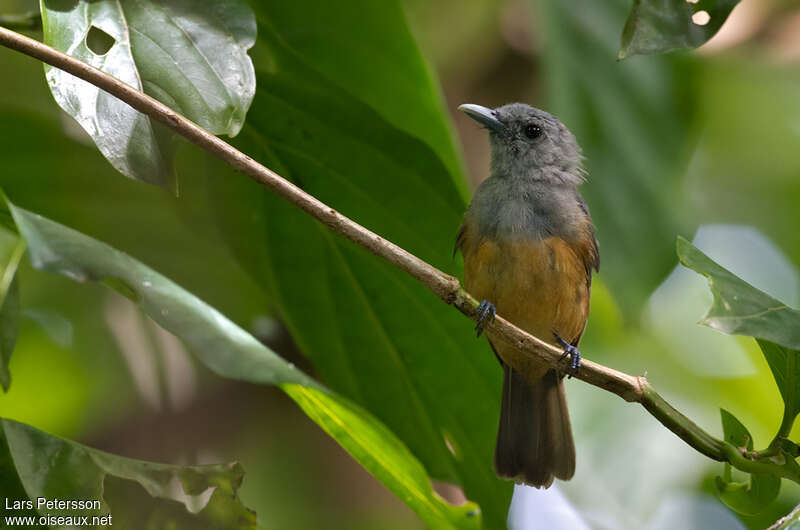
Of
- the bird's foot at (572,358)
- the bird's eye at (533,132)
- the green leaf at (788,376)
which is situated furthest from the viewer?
the bird's eye at (533,132)

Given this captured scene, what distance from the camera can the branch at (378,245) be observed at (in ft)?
5.63

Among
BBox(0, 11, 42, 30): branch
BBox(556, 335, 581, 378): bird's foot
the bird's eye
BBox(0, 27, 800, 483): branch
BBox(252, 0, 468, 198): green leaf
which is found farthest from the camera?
the bird's eye

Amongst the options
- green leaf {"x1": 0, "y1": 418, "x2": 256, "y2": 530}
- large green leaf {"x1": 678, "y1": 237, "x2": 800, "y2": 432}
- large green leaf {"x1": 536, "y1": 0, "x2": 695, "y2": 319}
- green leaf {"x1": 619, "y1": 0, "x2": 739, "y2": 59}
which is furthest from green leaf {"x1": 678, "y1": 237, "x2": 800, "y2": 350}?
large green leaf {"x1": 536, "y1": 0, "x2": 695, "y2": 319}

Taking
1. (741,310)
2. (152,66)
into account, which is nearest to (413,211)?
(152,66)

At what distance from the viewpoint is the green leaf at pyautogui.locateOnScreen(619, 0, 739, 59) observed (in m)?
2.02

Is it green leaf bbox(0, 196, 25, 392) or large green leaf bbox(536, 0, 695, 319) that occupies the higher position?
large green leaf bbox(536, 0, 695, 319)

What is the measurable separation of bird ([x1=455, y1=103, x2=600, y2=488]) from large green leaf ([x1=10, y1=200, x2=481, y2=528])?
0.67 metres

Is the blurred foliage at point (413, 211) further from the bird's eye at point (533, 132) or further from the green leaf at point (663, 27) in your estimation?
the green leaf at point (663, 27)

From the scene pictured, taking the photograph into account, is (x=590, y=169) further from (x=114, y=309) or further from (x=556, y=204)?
(x=114, y=309)

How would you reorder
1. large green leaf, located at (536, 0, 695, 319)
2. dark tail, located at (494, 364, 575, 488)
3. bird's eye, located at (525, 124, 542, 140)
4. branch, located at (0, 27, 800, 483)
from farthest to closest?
bird's eye, located at (525, 124, 542, 140)
large green leaf, located at (536, 0, 695, 319)
dark tail, located at (494, 364, 575, 488)
branch, located at (0, 27, 800, 483)

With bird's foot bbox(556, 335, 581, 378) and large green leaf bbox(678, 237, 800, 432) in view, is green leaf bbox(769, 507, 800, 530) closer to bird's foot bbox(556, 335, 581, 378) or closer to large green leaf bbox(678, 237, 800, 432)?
large green leaf bbox(678, 237, 800, 432)

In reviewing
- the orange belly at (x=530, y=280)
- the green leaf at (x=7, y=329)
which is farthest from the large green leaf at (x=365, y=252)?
the green leaf at (x=7, y=329)

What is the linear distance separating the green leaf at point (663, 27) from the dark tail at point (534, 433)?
4.08 ft

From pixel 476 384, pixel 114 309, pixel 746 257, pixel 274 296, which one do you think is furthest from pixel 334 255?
pixel 746 257
